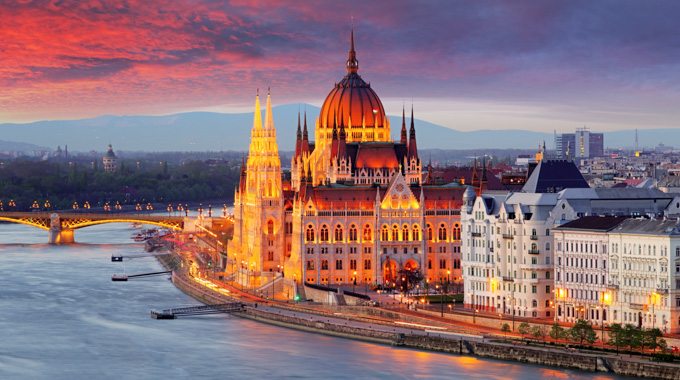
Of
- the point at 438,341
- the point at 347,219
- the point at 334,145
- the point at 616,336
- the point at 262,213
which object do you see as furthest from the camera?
the point at 334,145

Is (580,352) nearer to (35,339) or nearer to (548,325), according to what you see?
(548,325)

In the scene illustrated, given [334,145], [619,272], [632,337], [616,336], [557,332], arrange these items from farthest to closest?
1. [334,145]
2. [619,272]
3. [557,332]
4. [616,336]
5. [632,337]

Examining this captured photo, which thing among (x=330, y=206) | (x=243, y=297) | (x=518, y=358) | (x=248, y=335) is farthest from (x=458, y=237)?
(x=518, y=358)

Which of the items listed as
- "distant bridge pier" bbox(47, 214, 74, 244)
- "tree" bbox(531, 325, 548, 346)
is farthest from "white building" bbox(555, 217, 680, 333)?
"distant bridge pier" bbox(47, 214, 74, 244)

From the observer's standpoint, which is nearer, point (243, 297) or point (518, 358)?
point (518, 358)

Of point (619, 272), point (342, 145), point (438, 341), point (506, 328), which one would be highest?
point (342, 145)

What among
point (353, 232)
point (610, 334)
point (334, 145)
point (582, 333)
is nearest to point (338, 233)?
point (353, 232)

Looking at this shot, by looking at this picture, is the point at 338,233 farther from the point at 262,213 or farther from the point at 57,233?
the point at 57,233
